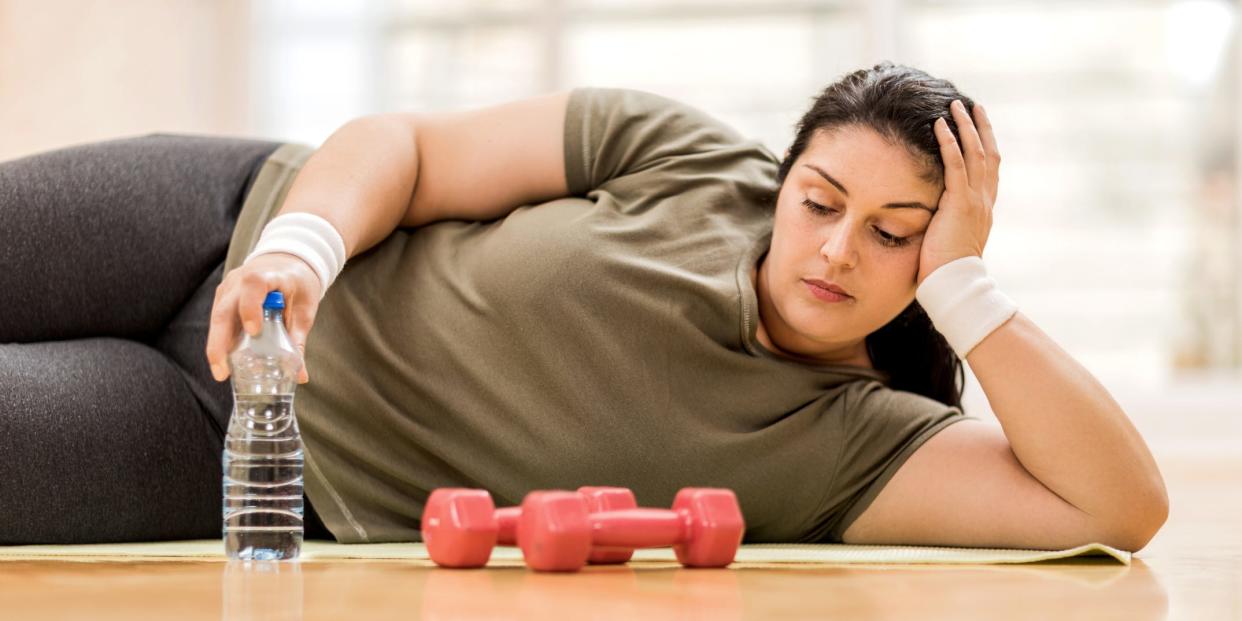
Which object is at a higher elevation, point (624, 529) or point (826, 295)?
point (826, 295)

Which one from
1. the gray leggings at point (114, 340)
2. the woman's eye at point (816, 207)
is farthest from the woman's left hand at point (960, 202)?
the gray leggings at point (114, 340)

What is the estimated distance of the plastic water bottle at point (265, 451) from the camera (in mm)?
1271

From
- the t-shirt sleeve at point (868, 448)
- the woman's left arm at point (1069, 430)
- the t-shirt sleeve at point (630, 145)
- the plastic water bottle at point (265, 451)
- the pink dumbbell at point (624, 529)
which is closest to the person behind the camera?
the pink dumbbell at point (624, 529)

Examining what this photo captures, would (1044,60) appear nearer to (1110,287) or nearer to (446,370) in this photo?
(1110,287)

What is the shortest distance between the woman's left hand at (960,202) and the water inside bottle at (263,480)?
0.72 m

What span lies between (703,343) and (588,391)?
141mm

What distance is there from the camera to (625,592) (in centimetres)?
108

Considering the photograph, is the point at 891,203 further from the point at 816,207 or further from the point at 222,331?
the point at 222,331

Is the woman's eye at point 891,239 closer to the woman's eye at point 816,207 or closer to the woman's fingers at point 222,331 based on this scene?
the woman's eye at point 816,207

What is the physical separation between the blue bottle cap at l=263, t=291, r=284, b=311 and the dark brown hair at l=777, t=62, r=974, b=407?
2.19 feet

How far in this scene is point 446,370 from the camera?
1560 millimetres

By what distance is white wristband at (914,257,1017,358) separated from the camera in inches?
57.3

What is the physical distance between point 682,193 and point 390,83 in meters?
2.88

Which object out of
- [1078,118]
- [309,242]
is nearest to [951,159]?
[309,242]
